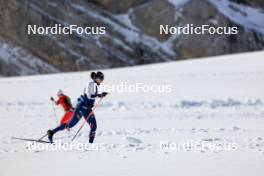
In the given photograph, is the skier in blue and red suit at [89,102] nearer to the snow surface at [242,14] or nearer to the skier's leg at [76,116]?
the skier's leg at [76,116]

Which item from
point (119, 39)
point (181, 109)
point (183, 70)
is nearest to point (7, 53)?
point (119, 39)

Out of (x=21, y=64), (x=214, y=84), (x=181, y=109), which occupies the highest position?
(x=21, y=64)

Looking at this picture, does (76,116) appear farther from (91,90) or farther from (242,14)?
(242,14)

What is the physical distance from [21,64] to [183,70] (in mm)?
25886

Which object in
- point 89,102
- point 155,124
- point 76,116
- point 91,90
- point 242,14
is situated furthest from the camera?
point 242,14

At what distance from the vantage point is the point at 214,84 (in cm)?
1967

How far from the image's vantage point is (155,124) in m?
11.8

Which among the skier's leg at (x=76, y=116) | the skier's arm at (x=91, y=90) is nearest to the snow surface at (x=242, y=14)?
the skier's leg at (x=76, y=116)

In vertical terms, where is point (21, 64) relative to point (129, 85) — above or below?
above

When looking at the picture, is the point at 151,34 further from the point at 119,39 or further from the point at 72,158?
the point at 72,158

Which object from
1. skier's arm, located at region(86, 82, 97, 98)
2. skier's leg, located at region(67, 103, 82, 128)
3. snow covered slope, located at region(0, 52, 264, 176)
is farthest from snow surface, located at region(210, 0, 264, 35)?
skier's arm, located at region(86, 82, 97, 98)

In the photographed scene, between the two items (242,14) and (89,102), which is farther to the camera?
(242,14)

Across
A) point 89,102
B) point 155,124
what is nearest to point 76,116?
point 89,102

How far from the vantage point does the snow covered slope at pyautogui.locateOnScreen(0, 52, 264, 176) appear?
7.11m
